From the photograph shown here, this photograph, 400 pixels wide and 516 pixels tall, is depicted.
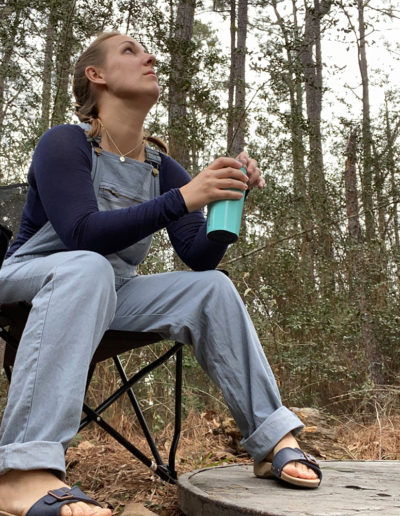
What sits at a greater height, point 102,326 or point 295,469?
point 102,326

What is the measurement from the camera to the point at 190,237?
78.7 inches

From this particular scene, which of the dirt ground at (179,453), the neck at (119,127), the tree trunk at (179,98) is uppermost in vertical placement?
the tree trunk at (179,98)

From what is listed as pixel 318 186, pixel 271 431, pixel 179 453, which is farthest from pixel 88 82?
pixel 318 186

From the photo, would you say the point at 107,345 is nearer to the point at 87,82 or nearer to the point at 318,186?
the point at 87,82

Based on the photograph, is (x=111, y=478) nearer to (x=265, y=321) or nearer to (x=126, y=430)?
(x=126, y=430)

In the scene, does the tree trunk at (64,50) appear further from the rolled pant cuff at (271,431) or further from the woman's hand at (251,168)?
the rolled pant cuff at (271,431)

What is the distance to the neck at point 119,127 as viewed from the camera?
190 cm

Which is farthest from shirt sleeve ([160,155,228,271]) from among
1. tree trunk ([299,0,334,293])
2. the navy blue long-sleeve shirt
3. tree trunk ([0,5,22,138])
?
tree trunk ([299,0,334,293])

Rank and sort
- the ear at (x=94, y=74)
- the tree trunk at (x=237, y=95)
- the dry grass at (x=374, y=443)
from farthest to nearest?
the tree trunk at (x=237, y=95) → the dry grass at (x=374, y=443) → the ear at (x=94, y=74)

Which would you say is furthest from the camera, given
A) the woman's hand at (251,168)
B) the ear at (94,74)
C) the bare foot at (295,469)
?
the ear at (94,74)

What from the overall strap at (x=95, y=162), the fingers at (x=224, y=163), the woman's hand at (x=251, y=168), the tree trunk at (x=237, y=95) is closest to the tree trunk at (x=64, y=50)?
the tree trunk at (x=237, y=95)

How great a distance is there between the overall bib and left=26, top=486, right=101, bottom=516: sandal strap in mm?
56

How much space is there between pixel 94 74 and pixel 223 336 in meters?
0.96

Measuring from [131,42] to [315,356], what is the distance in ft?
11.9
